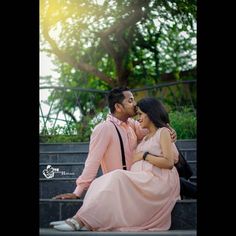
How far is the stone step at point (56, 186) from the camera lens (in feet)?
29.4

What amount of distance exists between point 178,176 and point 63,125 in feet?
5.08

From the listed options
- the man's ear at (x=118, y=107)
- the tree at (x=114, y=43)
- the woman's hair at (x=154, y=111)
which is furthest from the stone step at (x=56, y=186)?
the tree at (x=114, y=43)

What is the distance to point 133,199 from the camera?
8.84 meters

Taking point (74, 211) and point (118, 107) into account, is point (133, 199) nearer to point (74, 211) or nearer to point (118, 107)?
point (74, 211)

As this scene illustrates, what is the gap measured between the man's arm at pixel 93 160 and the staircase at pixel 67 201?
53mm

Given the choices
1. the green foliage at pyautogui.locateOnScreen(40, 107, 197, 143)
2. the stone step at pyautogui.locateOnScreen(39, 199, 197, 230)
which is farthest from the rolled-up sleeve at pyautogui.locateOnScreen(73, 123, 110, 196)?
the green foliage at pyautogui.locateOnScreen(40, 107, 197, 143)

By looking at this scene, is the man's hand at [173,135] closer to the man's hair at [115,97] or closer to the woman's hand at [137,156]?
the woman's hand at [137,156]

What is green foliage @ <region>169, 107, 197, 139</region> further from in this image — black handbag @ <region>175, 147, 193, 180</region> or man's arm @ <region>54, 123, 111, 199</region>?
man's arm @ <region>54, 123, 111, 199</region>

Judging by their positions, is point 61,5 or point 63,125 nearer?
point 61,5

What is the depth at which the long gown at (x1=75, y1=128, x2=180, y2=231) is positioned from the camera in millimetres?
8766

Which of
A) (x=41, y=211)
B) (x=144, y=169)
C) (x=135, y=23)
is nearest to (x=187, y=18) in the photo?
(x=135, y=23)

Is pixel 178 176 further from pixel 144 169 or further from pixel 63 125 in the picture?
pixel 63 125

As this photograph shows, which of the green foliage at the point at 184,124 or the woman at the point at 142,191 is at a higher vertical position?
the green foliage at the point at 184,124
